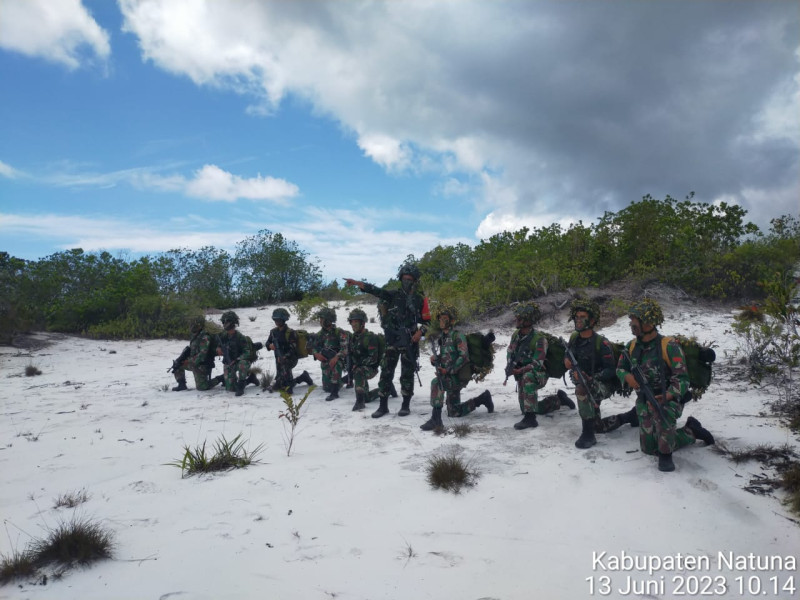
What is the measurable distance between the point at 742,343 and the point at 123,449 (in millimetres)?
10215

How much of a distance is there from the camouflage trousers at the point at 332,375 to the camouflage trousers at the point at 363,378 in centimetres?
63

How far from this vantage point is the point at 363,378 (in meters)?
7.52

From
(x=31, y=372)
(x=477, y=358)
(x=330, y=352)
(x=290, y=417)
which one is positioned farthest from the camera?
(x=31, y=372)

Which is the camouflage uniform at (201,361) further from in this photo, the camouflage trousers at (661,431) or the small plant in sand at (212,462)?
the camouflage trousers at (661,431)

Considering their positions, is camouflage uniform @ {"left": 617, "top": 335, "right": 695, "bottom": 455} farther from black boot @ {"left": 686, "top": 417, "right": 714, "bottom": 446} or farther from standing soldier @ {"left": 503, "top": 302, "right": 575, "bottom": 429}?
standing soldier @ {"left": 503, "top": 302, "right": 575, "bottom": 429}

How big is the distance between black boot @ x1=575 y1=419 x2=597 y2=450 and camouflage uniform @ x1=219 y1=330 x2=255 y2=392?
6266mm

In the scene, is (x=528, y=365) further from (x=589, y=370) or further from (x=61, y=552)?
(x=61, y=552)

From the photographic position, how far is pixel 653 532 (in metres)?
3.24

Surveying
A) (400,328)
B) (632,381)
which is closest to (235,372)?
(400,328)

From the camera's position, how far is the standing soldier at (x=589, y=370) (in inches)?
193

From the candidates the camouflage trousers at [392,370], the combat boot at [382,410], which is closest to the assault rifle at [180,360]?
the camouflage trousers at [392,370]

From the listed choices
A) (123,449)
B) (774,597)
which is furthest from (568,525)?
(123,449)

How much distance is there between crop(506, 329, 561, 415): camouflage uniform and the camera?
222 inches

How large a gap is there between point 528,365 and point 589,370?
763 mm
